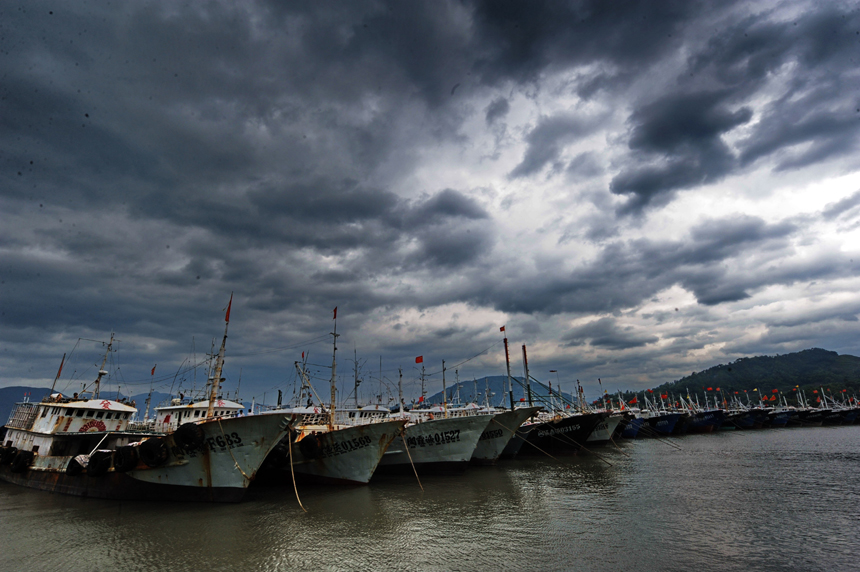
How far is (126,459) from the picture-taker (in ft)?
54.5

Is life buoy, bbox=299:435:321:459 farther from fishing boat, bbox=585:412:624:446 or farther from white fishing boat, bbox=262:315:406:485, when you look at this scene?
fishing boat, bbox=585:412:624:446

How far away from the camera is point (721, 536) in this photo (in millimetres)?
11711

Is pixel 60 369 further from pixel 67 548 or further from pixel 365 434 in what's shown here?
pixel 365 434


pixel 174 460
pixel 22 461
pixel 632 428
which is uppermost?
pixel 174 460

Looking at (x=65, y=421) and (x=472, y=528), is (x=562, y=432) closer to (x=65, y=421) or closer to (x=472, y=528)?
(x=472, y=528)

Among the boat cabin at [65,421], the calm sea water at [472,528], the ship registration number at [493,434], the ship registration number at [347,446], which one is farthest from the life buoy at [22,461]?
the ship registration number at [493,434]

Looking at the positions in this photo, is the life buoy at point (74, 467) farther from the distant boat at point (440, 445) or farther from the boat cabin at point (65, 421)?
the distant boat at point (440, 445)

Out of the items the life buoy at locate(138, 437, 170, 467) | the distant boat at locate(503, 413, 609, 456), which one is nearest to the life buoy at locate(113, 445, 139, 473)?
the life buoy at locate(138, 437, 170, 467)

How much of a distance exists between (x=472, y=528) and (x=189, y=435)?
12102 millimetres

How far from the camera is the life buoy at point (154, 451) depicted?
16.2 meters

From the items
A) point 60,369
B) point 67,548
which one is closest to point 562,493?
point 67,548

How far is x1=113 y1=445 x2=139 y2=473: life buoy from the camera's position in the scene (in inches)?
654

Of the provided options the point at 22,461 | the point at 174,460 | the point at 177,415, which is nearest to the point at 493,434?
the point at 174,460

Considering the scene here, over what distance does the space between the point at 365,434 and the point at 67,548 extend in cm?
1141
